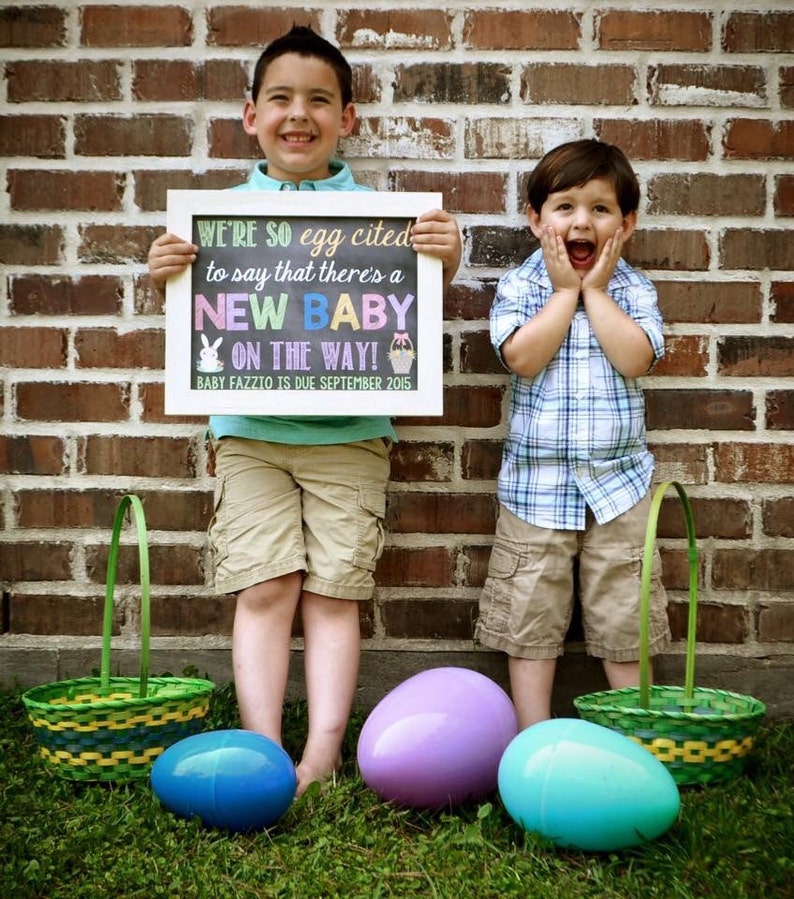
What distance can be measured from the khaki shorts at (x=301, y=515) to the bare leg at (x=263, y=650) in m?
0.05

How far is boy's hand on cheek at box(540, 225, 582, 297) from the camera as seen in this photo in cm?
239

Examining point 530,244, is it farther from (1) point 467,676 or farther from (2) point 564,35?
(1) point 467,676

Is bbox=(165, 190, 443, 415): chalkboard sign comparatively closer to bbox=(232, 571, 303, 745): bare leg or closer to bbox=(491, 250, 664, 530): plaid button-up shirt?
bbox=(491, 250, 664, 530): plaid button-up shirt

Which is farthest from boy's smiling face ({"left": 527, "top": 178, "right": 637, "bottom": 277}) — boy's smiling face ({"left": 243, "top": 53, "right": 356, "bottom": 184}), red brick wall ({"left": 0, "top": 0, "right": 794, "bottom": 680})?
boy's smiling face ({"left": 243, "top": 53, "right": 356, "bottom": 184})

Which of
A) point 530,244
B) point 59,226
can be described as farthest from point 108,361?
point 530,244

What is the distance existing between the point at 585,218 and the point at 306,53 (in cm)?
80

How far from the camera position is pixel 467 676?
2.14m

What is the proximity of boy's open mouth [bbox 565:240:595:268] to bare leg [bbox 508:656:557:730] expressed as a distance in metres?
1.00

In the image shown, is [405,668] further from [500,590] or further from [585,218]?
[585,218]

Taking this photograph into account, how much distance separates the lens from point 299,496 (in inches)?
98.0

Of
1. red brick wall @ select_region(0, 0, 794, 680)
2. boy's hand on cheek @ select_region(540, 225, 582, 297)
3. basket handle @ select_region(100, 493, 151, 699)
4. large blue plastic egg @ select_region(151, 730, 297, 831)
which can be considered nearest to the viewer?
large blue plastic egg @ select_region(151, 730, 297, 831)

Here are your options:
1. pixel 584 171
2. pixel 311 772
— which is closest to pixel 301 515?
pixel 311 772

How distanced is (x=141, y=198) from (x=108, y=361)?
45 cm

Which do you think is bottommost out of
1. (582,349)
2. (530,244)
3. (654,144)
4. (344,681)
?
(344,681)
